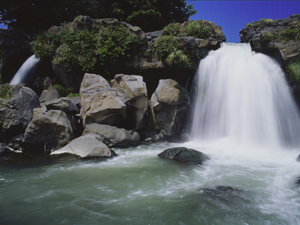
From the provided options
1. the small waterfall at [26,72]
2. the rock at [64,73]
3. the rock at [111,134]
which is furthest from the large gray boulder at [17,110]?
the small waterfall at [26,72]

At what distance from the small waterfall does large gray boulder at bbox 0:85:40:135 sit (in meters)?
6.09

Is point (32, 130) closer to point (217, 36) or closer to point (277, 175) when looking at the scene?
point (277, 175)

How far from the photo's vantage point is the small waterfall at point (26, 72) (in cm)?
1576

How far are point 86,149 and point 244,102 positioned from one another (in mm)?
9170

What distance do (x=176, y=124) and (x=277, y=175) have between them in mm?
6207

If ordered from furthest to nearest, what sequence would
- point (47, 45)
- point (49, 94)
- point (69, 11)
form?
point (69, 11), point (47, 45), point (49, 94)

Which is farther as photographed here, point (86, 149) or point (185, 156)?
Answer: point (86, 149)

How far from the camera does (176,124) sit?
1214cm

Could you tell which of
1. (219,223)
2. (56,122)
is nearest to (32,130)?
(56,122)

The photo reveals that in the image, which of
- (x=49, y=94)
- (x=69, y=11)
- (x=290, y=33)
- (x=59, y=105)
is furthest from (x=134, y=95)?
(x=69, y=11)

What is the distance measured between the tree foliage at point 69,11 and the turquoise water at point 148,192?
1744 cm

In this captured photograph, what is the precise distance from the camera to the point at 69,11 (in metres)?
21.0

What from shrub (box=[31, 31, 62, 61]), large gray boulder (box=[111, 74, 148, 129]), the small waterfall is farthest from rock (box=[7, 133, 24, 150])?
the small waterfall

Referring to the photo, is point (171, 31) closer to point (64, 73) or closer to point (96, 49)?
point (96, 49)
